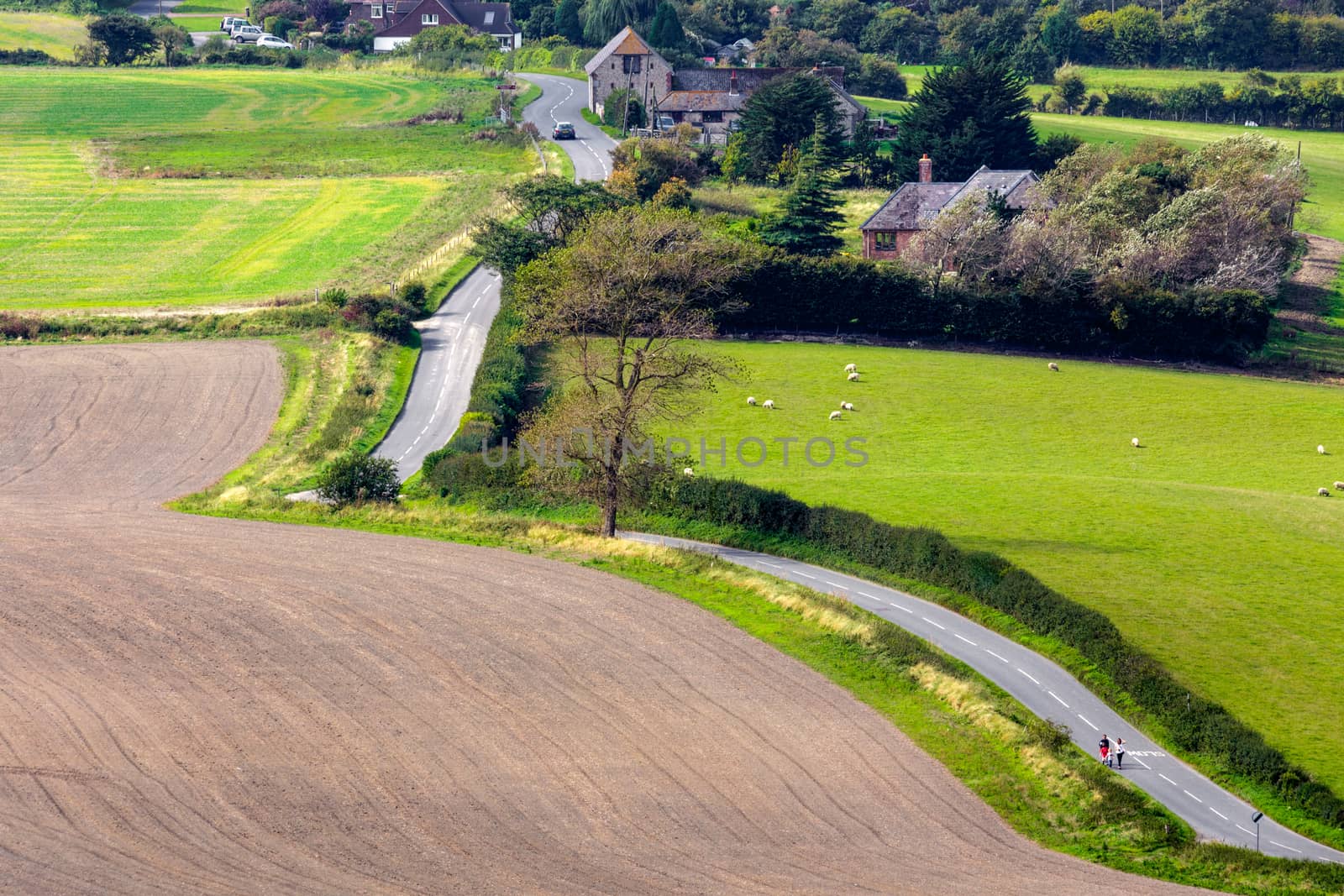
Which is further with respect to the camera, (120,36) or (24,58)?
(120,36)

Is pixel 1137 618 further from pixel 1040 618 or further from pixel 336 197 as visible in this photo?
pixel 336 197

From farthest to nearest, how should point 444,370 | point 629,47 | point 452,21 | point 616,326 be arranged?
point 452,21
point 629,47
point 444,370
point 616,326

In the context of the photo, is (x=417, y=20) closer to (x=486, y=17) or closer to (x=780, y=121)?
(x=486, y=17)

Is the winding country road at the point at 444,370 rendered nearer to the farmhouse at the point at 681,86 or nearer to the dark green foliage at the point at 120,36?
the farmhouse at the point at 681,86

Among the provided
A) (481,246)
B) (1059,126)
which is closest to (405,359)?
(481,246)

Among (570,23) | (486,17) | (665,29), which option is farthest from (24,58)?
(665,29)

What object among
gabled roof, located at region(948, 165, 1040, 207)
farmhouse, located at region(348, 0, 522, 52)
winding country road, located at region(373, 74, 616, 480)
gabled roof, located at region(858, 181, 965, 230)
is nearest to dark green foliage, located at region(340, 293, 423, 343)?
winding country road, located at region(373, 74, 616, 480)
